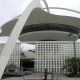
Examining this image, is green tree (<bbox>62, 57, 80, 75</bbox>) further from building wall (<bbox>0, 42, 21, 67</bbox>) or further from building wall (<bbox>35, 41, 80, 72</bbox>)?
building wall (<bbox>0, 42, 21, 67</bbox>)

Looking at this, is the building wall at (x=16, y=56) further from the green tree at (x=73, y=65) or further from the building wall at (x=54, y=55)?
the green tree at (x=73, y=65)

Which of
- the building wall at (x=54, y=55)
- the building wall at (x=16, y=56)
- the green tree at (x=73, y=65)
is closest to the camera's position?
the green tree at (x=73, y=65)

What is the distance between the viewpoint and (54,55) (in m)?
45.2

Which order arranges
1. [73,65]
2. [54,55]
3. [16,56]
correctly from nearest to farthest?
[73,65]
[54,55]
[16,56]

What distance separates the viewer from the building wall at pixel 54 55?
44781 mm

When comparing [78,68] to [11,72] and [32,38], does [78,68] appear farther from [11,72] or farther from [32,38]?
[32,38]

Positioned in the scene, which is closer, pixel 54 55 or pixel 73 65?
pixel 73 65

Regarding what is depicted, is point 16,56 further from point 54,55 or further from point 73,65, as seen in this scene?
point 73,65

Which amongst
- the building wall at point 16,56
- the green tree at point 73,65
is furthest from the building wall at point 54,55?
the green tree at point 73,65

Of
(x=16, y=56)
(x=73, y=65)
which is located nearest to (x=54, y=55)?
(x=16, y=56)

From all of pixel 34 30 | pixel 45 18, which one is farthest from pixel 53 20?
pixel 34 30

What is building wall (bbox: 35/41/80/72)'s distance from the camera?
4478cm

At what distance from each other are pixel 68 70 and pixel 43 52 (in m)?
8.19

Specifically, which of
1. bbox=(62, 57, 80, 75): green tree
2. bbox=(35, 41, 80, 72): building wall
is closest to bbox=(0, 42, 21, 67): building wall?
bbox=(35, 41, 80, 72): building wall
